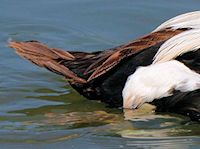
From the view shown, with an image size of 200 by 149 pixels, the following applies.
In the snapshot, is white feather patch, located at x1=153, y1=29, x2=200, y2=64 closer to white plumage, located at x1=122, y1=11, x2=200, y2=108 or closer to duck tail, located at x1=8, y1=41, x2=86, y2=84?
white plumage, located at x1=122, y1=11, x2=200, y2=108

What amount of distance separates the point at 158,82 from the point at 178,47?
0.26 metres

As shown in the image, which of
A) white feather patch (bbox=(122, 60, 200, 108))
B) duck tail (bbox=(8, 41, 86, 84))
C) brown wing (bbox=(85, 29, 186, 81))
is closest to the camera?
white feather patch (bbox=(122, 60, 200, 108))

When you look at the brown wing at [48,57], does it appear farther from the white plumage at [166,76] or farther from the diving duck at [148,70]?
the white plumage at [166,76]

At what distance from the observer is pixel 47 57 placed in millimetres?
6121

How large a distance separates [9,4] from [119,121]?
2.85 meters

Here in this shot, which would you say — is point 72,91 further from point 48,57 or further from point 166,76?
point 166,76

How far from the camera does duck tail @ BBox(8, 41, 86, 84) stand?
19.7 ft

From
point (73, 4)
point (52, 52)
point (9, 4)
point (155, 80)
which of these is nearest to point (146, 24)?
point (73, 4)

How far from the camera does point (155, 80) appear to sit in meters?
5.57

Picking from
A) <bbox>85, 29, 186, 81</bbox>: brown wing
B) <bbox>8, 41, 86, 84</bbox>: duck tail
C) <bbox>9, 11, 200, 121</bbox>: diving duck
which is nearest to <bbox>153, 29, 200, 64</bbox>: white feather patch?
<bbox>9, 11, 200, 121</bbox>: diving duck

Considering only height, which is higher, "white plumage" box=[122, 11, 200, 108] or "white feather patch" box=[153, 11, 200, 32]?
"white feather patch" box=[153, 11, 200, 32]

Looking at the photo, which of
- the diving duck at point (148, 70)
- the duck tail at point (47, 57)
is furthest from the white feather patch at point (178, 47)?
the duck tail at point (47, 57)

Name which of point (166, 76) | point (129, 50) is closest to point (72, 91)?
point (129, 50)

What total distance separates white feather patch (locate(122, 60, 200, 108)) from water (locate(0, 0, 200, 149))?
0.14m
